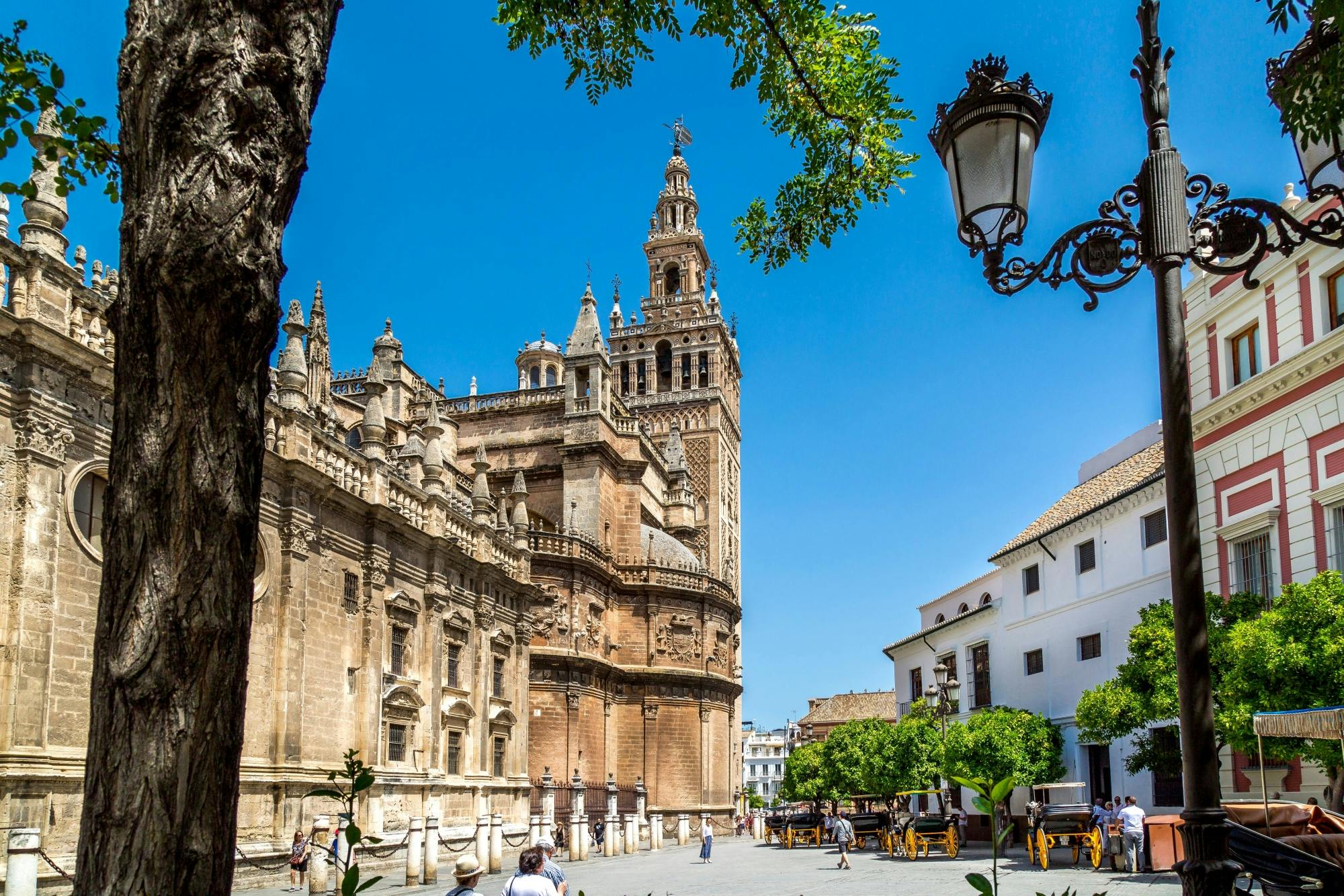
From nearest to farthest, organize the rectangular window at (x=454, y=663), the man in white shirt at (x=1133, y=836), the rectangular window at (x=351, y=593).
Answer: the man in white shirt at (x=1133, y=836) → the rectangular window at (x=351, y=593) → the rectangular window at (x=454, y=663)

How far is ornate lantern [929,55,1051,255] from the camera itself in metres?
5.74

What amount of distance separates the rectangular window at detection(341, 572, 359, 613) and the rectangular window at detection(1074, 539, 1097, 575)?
1767 centimetres

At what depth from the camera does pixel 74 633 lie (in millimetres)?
15023

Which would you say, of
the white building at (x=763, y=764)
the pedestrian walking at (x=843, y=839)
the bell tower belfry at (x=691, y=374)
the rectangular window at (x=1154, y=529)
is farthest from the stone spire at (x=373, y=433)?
the white building at (x=763, y=764)

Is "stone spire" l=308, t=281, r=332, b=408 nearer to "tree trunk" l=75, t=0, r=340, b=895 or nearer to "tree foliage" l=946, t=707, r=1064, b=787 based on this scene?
"tree foliage" l=946, t=707, r=1064, b=787

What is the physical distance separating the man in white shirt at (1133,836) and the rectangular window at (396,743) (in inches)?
533

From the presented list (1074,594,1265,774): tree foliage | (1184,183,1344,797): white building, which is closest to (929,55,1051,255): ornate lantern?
(1184,183,1344,797): white building

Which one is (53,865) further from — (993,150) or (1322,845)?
(1322,845)

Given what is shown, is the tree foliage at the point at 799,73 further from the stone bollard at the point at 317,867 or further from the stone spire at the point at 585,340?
the stone spire at the point at 585,340

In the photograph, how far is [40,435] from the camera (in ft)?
47.4

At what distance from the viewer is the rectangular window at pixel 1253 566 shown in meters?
20.2

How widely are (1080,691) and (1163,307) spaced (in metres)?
25.7

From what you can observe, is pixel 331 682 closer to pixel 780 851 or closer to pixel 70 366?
pixel 70 366

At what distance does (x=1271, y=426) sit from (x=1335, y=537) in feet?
8.38
